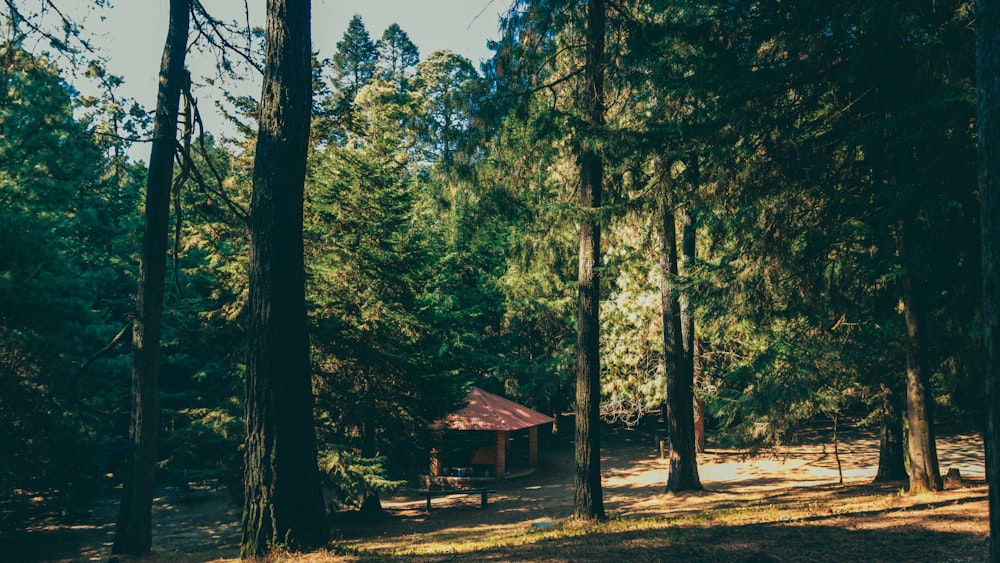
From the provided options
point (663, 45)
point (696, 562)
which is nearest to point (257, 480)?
point (696, 562)

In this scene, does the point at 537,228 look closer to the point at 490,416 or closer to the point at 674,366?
the point at 674,366

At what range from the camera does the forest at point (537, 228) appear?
6324 millimetres

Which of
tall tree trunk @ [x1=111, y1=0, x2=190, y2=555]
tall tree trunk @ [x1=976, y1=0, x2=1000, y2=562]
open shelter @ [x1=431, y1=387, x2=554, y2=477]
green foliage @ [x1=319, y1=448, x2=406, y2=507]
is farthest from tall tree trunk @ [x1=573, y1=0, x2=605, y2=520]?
open shelter @ [x1=431, y1=387, x2=554, y2=477]

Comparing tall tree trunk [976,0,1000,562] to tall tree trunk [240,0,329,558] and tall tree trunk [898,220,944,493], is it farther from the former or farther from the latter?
tall tree trunk [898,220,944,493]

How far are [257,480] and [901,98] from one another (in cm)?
1052

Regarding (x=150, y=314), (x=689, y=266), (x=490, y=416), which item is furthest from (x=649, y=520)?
(x=490, y=416)

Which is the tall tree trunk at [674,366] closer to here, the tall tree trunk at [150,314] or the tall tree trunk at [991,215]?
the tall tree trunk at [991,215]

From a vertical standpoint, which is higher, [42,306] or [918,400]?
[42,306]

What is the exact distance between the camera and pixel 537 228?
12.4 metres

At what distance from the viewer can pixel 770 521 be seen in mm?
8305

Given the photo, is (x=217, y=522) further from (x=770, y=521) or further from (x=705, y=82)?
(x=705, y=82)

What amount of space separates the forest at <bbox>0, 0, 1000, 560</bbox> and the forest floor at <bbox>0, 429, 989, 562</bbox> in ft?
3.93

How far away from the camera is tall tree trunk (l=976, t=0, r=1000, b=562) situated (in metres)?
4.27

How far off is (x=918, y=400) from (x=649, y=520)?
4703 mm
